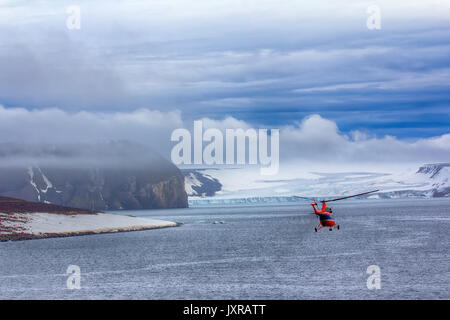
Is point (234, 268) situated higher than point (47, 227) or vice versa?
point (47, 227)

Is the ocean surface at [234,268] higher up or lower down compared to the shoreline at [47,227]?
lower down

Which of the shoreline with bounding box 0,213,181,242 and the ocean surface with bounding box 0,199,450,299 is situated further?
the shoreline with bounding box 0,213,181,242

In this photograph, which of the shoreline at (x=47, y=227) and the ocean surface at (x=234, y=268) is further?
the shoreline at (x=47, y=227)

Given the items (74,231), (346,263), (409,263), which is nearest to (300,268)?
(346,263)

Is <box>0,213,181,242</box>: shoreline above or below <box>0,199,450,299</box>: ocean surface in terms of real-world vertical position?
above

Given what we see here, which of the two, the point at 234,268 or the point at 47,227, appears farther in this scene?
the point at 47,227

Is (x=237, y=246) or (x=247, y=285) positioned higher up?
(x=237, y=246)

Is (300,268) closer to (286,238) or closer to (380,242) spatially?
(380,242)
